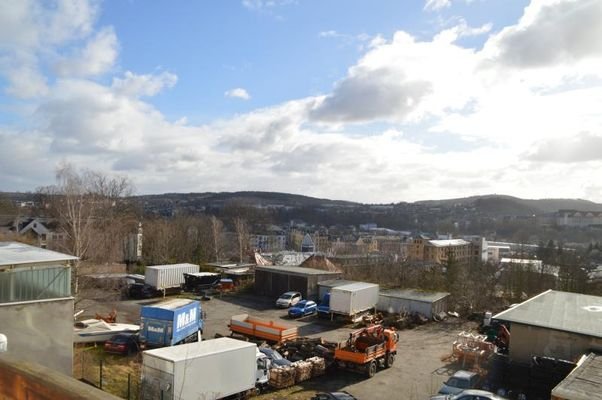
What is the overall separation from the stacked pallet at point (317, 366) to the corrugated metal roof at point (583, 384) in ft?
31.3

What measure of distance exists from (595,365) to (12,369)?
17932 mm

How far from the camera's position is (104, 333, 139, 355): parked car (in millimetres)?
21891

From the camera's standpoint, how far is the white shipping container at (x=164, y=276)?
38.5m

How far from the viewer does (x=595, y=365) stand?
640 inches

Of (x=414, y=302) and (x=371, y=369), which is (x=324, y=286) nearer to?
(x=414, y=302)

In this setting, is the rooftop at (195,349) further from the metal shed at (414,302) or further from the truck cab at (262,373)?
the metal shed at (414,302)

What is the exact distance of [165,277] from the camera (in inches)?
1533

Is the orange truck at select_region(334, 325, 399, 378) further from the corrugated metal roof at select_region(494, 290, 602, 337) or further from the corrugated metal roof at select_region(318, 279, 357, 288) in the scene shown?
the corrugated metal roof at select_region(318, 279, 357, 288)

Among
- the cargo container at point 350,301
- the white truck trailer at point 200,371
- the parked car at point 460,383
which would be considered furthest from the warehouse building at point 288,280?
the white truck trailer at point 200,371

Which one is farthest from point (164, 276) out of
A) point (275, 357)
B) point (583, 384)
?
point (583, 384)

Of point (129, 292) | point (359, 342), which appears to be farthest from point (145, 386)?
point (129, 292)

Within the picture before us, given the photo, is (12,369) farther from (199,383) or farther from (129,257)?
(129,257)

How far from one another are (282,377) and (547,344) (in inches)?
450

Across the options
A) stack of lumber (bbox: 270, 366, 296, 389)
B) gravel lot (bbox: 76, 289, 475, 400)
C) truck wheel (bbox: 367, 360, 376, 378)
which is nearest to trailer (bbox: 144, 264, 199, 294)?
gravel lot (bbox: 76, 289, 475, 400)
